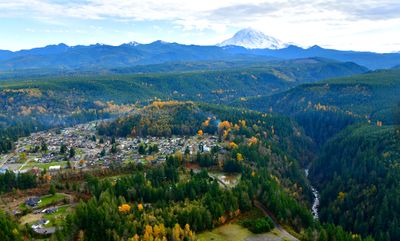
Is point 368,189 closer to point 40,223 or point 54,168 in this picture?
point 40,223

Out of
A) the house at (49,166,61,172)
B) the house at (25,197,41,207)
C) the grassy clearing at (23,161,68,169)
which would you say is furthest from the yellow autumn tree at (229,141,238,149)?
the house at (25,197,41,207)

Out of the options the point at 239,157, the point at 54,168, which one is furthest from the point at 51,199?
the point at 239,157

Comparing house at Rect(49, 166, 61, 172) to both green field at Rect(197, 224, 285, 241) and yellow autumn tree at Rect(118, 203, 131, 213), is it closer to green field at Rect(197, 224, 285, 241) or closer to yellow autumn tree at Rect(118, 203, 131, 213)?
yellow autumn tree at Rect(118, 203, 131, 213)

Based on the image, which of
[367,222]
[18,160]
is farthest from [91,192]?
[367,222]

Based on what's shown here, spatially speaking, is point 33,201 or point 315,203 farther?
point 315,203

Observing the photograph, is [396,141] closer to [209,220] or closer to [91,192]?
[209,220]
